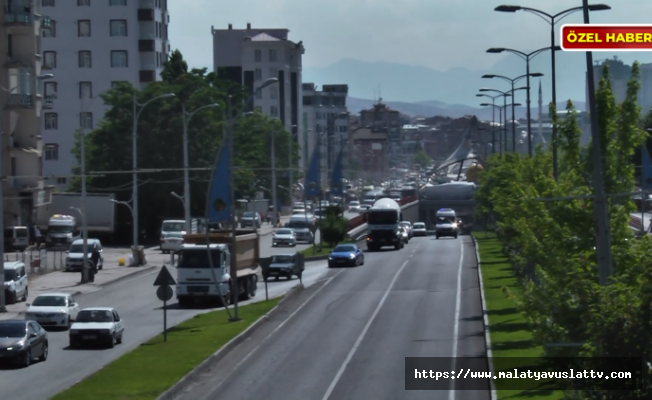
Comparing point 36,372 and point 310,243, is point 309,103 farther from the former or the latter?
point 36,372

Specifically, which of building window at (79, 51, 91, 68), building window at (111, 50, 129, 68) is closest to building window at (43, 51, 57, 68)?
building window at (79, 51, 91, 68)

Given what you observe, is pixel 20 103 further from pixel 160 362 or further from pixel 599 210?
pixel 599 210

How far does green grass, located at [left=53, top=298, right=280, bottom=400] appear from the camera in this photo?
73.6 ft

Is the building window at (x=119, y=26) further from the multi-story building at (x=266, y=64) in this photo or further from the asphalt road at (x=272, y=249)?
the multi-story building at (x=266, y=64)

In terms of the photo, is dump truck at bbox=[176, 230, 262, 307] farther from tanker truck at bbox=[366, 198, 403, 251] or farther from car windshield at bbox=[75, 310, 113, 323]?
tanker truck at bbox=[366, 198, 403, 251]

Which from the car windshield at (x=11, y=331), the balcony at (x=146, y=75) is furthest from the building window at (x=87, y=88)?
the car windshield at (x=11, y=331)

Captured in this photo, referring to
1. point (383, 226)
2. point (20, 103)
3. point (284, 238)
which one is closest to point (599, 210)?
point (20, 103)

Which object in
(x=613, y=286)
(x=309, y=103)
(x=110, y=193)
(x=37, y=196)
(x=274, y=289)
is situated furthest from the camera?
(x=309, y=103)

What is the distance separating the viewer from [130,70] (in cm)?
9844

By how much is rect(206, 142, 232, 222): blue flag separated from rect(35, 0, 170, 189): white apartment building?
61.7 metres

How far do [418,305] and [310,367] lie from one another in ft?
49.2

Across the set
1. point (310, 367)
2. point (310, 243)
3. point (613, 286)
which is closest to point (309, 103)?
point (310, 243)

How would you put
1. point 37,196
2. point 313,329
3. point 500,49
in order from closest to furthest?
point 313,329, point 500,49, point 37,196

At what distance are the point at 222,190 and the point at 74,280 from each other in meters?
18.9
